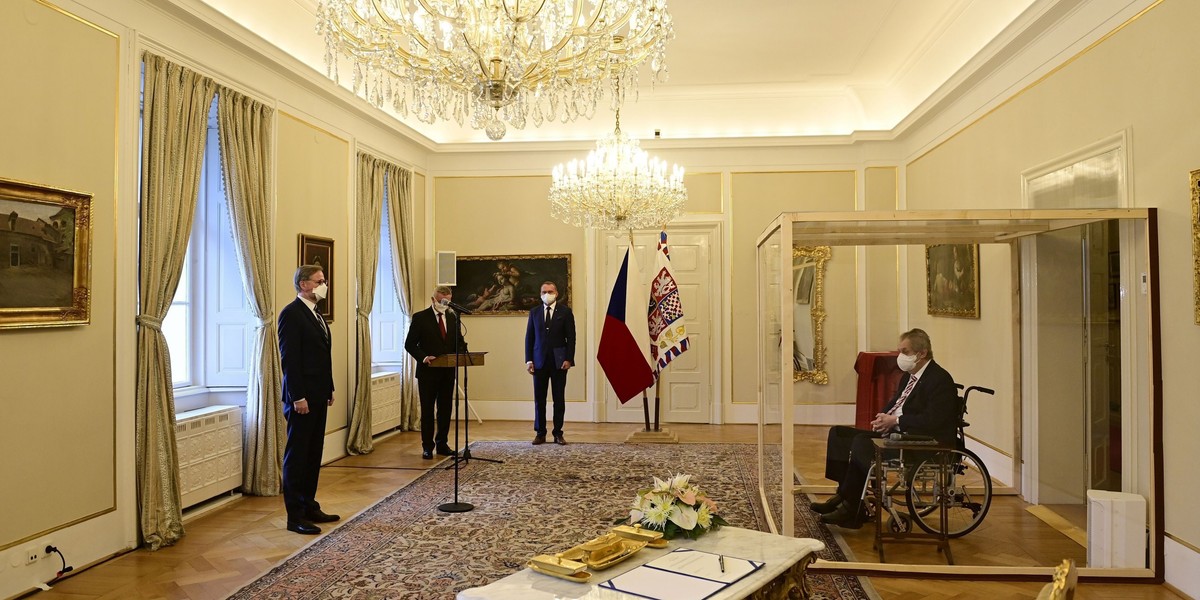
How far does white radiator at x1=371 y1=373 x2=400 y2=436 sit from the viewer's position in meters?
8.05

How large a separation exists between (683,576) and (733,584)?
0.60 ft

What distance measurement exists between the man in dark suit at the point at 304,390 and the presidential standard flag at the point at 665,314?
12.2ft

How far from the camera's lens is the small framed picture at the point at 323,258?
660cm

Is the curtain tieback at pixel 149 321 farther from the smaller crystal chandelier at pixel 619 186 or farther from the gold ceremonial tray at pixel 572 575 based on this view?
the smaller crystal chandelier at pixel 619 186

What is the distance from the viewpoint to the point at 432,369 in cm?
716

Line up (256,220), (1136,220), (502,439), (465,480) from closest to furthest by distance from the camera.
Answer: (1136,220)
(256,220)
(465,480)
(502,439)

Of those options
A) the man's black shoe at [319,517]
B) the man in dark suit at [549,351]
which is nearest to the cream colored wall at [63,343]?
the man's black shoe at [319,517]

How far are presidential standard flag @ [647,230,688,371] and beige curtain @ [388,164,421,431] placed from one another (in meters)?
2.93

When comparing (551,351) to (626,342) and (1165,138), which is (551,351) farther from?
(1165,138)

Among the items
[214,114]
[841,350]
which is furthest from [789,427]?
[214,114]

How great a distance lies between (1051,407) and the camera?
4.68 m

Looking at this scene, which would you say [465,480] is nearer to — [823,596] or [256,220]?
[256,220]

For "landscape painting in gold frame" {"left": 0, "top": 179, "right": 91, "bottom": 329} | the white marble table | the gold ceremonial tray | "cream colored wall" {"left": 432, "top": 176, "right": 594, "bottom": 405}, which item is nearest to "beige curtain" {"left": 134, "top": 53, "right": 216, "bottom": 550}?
"landscape painting in gold frame" {"left": 0, "top": 179, "right": 91, "bottom": 329}

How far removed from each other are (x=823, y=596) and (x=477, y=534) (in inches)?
85.1
